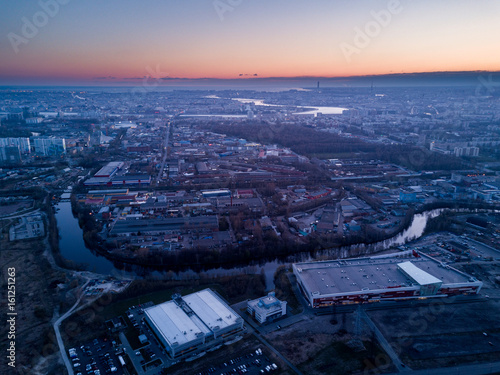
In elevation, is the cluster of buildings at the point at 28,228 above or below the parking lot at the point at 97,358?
above

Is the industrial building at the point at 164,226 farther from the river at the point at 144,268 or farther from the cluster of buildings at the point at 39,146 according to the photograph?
the cluster of buildings at the point at 39,146

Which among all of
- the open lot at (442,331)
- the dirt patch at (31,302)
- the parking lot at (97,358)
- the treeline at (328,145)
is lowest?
the open lot at (442,331)

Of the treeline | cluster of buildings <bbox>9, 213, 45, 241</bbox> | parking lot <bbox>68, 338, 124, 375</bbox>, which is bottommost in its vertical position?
parking lot <bbox>68, 338, 124, 375</bbox>

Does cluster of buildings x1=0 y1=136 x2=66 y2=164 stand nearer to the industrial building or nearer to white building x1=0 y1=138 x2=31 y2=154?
white building x1=0 y1=138 x2=31 y2=154

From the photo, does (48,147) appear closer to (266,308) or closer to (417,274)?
(266,308)

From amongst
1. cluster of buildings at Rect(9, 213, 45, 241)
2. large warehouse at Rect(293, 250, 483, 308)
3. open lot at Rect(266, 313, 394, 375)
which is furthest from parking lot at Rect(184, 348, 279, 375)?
cluster of buildings at Rect(9, 213, 45, 241)

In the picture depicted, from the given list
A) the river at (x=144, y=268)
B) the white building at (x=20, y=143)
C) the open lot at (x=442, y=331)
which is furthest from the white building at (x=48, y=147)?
the open lot at (x=442, y=331)

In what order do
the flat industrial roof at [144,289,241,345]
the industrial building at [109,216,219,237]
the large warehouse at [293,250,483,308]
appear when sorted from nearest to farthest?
the flat industrial roof at [144,289,241,345], the large warehouse at [293,250,483,308], the industrial building at [109,216,219,237]

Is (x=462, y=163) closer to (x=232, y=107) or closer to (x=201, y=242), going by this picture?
(x=201, y=242)
